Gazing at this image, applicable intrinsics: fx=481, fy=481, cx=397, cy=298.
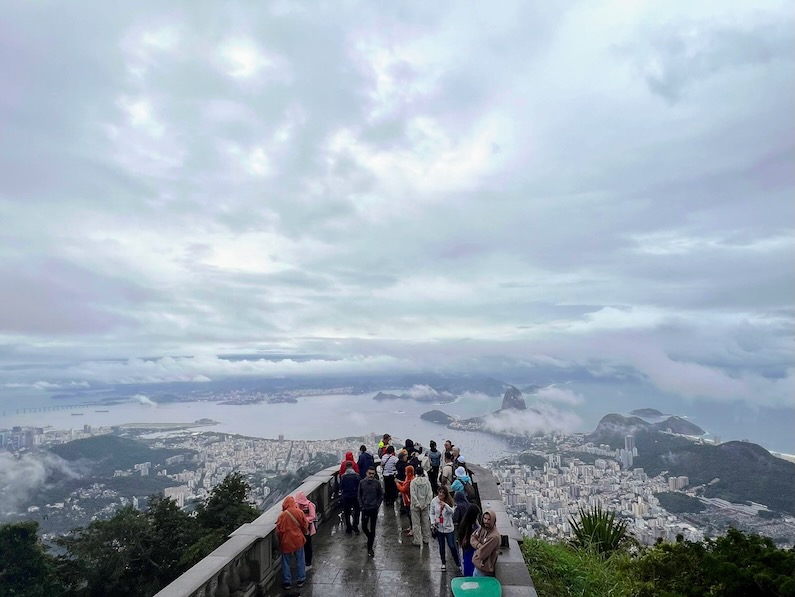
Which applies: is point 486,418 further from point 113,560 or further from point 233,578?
point 233,578

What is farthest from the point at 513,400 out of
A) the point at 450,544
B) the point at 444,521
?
the point at 444,521

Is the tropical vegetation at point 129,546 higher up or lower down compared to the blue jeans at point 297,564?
lower down

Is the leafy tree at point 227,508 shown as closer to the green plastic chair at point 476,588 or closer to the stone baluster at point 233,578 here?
the stone baluster at point 233,578

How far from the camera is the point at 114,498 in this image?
134ft

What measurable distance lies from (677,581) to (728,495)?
2687 cm

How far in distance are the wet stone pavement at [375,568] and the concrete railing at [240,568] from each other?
354mm

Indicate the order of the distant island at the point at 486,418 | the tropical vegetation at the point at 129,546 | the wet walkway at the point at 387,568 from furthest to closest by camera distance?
the distant island at the point at 486,418, the tropical vegetation at the point at 129,546, the wet walkway at the point at 387,568

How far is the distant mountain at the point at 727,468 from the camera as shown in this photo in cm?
2655

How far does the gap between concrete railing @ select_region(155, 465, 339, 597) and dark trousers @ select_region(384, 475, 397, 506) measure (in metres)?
4.11

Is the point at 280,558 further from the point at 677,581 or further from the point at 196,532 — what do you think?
the point at 196,532

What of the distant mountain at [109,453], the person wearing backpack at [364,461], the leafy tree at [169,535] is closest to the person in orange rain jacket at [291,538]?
the person wearing backpack at [364,461]

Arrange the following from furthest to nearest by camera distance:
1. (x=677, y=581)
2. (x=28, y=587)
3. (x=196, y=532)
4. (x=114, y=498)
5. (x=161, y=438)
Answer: (x=161, y=438) < (x=114, y=498) < (x=196, y=532) < (x=28, y=587) < (x=677, y=581)

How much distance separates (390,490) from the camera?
12398 mm

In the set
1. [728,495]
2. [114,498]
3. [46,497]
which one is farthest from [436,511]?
[46,497]
